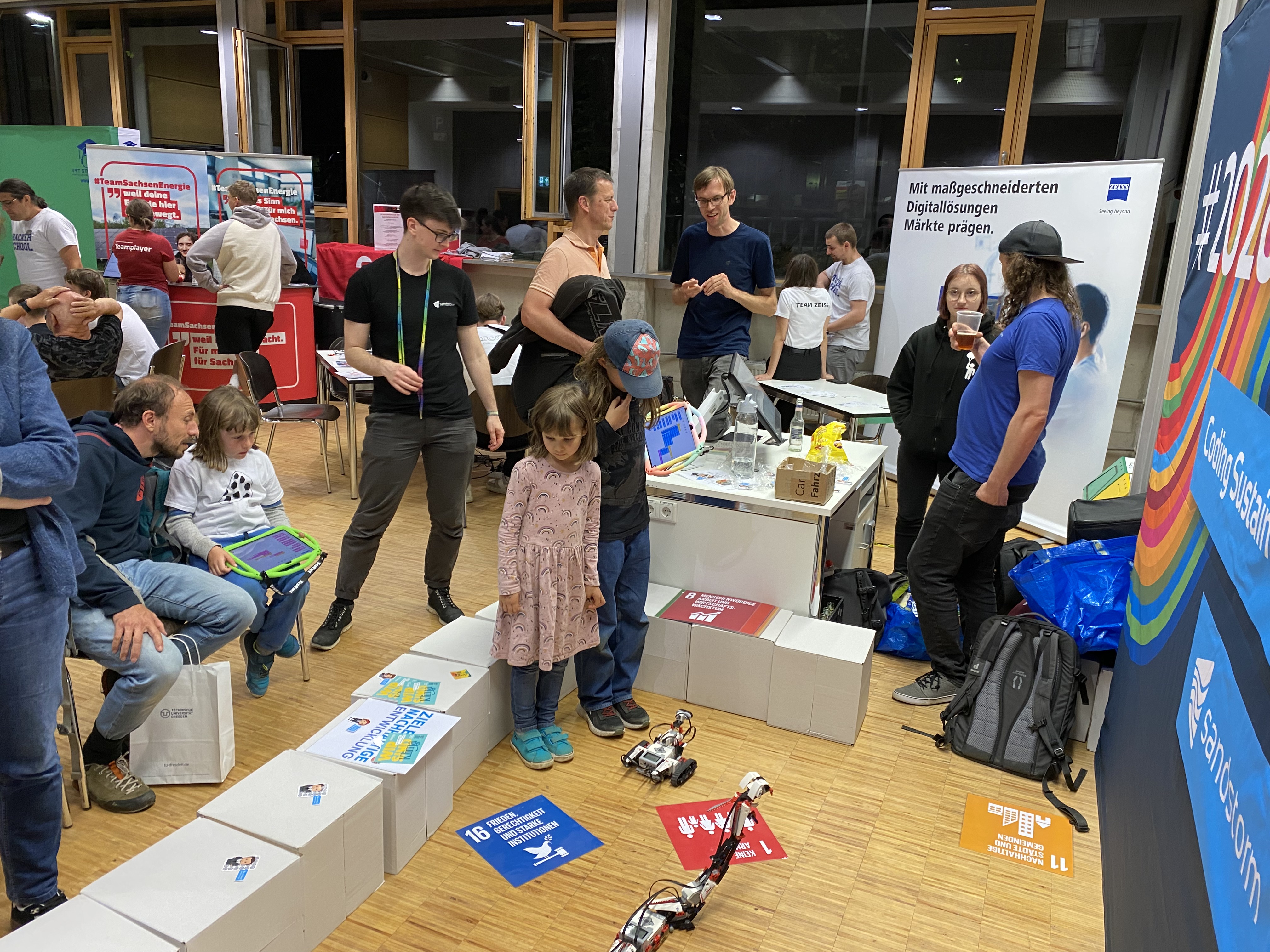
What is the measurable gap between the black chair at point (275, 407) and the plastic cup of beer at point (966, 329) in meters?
3.69

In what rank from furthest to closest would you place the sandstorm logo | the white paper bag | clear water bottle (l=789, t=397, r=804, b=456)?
clear water bottle (l=789, t=397, r=804, b=456) → the white paper bag → the sandstorm logo

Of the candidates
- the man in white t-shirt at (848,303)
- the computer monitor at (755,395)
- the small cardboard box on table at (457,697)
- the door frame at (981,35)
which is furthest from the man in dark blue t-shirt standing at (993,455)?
the door frame at (981,35)

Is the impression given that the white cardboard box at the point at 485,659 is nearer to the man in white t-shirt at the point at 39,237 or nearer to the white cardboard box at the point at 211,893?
the white cardboard box at the point at 211,893

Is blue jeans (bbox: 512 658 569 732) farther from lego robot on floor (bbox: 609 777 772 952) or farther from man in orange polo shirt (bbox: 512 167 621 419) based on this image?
man in orange polo shirt (bbox: 512 167 621 419)

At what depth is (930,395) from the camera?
12.8ft

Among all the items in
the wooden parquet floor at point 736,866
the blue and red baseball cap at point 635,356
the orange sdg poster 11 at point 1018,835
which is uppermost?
the blue and red baseball cap at point 635,356

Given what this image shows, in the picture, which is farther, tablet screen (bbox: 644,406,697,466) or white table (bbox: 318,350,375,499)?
white table (bbox: 318,350,375,499)

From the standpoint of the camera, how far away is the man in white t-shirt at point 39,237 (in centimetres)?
613

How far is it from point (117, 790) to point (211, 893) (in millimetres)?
907

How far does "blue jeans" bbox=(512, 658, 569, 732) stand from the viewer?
2943mm

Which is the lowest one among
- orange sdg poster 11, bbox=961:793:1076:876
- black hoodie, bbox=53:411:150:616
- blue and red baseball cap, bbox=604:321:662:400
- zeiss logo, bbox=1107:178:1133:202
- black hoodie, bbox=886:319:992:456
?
orange sdg poster 11, bbox=961:793:1076:876

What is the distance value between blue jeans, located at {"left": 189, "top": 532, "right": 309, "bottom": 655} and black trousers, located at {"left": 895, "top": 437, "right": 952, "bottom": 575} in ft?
8.18

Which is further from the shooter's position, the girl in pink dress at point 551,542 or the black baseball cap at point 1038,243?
the black baseball cap at point 1038,243

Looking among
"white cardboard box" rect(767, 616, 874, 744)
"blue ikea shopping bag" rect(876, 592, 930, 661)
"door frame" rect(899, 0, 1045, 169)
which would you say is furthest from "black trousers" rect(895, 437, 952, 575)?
"door frame" rect(899, 0, 1045, 169)
